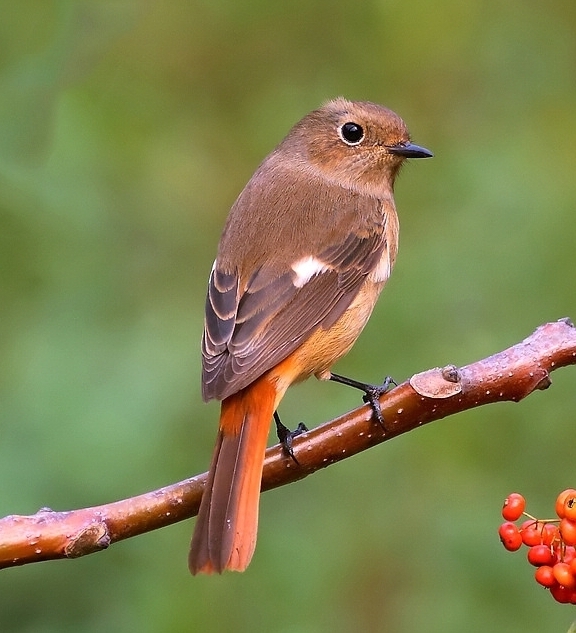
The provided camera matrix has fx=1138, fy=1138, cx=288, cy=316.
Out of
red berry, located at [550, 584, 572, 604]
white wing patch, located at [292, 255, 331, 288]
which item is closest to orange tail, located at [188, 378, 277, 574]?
white wing patch, located at [292, 255, 331, 288]

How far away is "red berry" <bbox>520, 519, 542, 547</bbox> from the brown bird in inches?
22.2

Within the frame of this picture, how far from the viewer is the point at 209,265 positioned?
17.3 feet

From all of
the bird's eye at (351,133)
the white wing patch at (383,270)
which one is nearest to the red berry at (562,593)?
the white wing patch at (383,270)

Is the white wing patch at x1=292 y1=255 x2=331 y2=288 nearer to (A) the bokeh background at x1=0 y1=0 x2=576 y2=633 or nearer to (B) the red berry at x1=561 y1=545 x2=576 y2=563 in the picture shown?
(A) the bokeh background at x1=0 y1=0 x2=576 y2=633

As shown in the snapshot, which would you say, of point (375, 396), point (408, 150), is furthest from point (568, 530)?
point (408, 150)

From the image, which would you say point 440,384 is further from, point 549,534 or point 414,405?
point 549,534

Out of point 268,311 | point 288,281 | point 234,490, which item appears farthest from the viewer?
point 288,281

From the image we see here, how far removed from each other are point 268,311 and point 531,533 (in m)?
1.24

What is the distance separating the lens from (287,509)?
4145mm

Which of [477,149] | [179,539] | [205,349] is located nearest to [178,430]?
[179,539]

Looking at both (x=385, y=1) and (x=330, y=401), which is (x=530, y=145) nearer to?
(x=385, y=1)

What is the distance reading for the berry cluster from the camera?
252 cm

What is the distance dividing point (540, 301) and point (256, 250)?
Result: 49.6 inches

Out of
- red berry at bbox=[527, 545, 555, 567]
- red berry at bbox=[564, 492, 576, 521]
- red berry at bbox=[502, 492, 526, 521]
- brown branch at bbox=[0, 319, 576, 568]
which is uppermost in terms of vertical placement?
brown branch at bbox=[0, 319, 576, 568]
